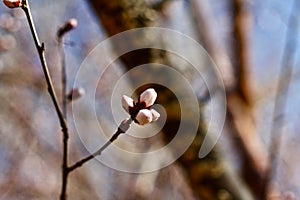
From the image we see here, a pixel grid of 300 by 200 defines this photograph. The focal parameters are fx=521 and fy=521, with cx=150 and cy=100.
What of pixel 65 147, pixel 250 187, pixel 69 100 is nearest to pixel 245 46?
pixel 250 187

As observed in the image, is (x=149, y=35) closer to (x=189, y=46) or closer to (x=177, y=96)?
(x=177, y=96)

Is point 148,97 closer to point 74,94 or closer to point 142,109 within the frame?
point 142,109

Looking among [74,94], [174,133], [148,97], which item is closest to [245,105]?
[174,133]

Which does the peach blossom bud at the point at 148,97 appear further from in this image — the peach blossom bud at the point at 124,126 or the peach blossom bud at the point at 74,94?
the peach blossom bud at the point at 74,94

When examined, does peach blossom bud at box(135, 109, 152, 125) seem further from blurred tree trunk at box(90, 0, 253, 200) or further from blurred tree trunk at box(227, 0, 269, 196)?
blurred tree trunk at box(227, 0, 269, 196)

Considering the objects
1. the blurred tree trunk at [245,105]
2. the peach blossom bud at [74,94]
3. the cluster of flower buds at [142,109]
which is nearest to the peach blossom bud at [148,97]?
the cluster of flower buds at [142,109]

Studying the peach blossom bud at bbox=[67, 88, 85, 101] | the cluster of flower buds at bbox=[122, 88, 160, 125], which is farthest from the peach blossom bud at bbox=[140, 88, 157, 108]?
the peach blossom bud at bbox=[67, 88, 85, 101]
